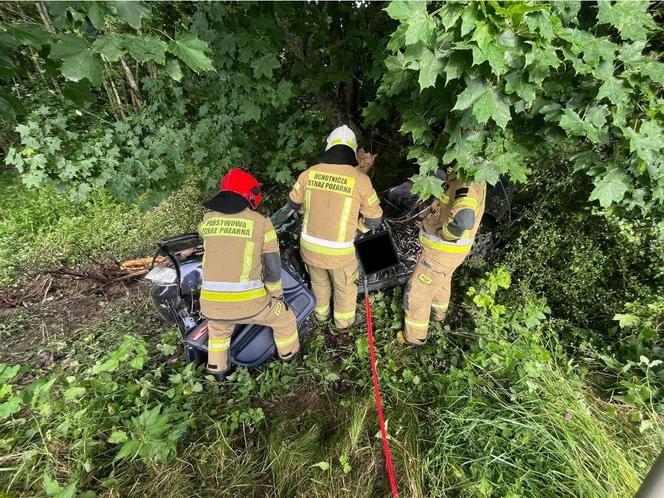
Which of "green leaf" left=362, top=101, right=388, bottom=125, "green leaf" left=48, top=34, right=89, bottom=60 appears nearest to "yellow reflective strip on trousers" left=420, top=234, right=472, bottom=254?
"green leaf" left=362, top=101, right=388, bottom=125

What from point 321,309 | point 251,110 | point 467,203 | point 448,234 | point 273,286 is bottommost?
point 321,309

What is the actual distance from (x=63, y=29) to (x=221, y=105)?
6.96 ft

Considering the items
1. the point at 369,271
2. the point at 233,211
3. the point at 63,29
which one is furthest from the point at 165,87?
the point at 369,271

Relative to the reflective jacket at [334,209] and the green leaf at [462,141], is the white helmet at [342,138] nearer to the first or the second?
the reflective jacket at [334,209]

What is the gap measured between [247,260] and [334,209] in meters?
0.94

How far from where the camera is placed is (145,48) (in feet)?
4.57

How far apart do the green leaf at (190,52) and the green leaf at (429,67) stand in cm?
101

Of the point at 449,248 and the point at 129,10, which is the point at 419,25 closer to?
the point at 129,10

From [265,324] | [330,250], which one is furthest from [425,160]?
[265,324]

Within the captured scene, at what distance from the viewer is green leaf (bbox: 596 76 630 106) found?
1.74m

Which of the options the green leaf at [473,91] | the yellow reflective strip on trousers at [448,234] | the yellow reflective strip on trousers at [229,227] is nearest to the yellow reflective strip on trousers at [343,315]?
the yellow reflective strip on trousers at [448,234]

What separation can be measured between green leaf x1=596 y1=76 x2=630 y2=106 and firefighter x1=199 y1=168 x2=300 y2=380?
2345 millimetres

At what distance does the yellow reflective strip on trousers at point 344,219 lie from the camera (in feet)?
9.98

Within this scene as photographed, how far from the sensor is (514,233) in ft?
12.3
